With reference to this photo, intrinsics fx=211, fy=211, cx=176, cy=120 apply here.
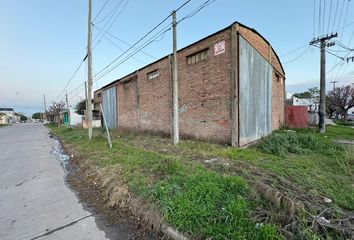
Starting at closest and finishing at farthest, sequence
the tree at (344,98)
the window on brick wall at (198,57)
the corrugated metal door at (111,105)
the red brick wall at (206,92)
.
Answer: the red brick wall at (206,92)
the window on brick wall at (198,57)
the corrugated metal door at (111,105)
the tree at (344,98)

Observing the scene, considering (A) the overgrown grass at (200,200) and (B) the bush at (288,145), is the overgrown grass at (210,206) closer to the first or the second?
(A) the overgrown grass at (200,200)

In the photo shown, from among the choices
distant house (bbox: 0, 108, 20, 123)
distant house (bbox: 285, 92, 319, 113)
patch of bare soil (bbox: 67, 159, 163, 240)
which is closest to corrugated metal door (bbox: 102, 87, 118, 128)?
patch of bare soil (bbox: 67, 159, 163, 240)

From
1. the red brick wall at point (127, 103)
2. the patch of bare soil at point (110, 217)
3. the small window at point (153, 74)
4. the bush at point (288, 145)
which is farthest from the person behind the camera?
the red brick wall at point (127, 103)

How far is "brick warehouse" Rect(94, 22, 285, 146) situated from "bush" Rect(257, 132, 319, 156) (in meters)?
1.25

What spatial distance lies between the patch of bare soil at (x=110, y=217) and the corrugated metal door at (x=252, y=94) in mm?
6290

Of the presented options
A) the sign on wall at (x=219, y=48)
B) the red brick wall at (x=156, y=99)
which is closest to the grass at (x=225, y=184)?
the sign on wall at (x=219, y=48)

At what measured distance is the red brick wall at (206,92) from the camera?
932cm

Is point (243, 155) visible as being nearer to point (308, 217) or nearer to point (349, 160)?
point (349, 160)

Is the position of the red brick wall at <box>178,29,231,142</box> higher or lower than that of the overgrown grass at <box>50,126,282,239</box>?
higher

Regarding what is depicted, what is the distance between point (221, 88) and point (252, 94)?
1.80 m

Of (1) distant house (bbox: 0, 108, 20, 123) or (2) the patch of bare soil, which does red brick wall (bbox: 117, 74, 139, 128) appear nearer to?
(2) the patch of bare soil

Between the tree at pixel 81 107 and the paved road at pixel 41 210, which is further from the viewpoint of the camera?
the tree at pixel 81 107

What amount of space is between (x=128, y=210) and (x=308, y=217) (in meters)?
2.90

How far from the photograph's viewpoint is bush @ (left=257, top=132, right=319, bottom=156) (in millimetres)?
7566
